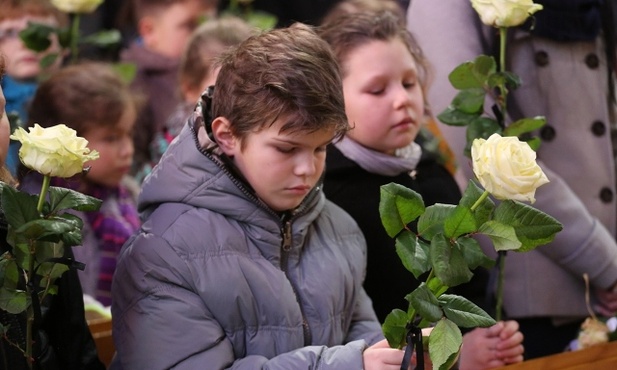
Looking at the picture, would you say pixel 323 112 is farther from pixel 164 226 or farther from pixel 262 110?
pixel 164 226

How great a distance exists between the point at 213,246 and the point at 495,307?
825 millimetres

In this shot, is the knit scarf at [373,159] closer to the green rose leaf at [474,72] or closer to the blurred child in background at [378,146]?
the blurred child in background at [378,146]

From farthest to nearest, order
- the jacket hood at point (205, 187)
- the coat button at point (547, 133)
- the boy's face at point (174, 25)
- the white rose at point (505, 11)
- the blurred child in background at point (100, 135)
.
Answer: the boy's face at point (174, 25), the blurred child in background at point (100, 135), the coat button at point (547, 133), the white rose at point (505, 11), the jacket hood at point (205, 187)

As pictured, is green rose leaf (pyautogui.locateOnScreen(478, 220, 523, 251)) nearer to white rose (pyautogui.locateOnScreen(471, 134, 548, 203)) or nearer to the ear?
white rose (pyautogui.locateOnScreen(471, 134, 548, 203))

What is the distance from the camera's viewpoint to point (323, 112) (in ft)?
6.90

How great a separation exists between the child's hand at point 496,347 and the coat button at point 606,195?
2.07 feet

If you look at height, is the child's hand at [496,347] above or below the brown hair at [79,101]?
below

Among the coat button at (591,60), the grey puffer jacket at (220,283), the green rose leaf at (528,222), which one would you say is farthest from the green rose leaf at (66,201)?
the coat button at (591,60)

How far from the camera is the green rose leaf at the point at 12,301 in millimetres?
1795

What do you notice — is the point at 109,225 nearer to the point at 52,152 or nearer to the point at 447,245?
the point at 52,152

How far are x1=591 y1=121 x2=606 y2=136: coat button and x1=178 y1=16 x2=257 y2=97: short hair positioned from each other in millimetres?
1237

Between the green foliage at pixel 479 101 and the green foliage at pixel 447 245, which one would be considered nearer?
the green foliage at pixel 447 245

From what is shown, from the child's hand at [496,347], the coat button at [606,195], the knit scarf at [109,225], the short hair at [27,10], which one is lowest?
the knit scarf at [109,225]

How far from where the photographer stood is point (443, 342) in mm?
1864
